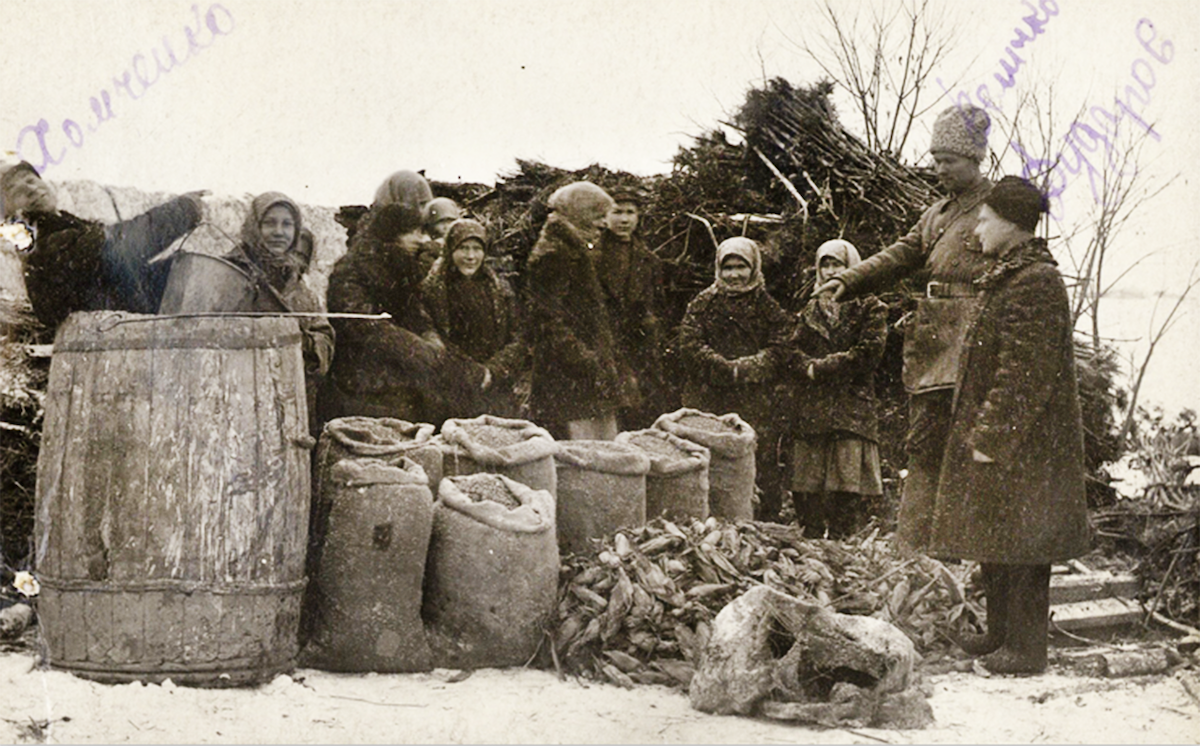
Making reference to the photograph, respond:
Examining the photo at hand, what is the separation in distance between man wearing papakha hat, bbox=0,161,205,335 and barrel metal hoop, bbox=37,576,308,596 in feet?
3.13

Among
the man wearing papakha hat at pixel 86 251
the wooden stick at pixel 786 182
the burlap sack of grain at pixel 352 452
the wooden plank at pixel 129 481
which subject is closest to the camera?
the wooden plank at pixel 129 481

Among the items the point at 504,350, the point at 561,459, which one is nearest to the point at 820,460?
the point at 561,459

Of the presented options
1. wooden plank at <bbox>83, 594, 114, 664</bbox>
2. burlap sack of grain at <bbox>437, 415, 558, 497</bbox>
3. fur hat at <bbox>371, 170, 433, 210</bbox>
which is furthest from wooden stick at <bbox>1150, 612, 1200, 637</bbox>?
wooden plank at <bbox>83, 594, 114, 664</bbox>

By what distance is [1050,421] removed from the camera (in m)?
4.14

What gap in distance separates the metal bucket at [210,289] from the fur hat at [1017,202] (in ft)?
8.85

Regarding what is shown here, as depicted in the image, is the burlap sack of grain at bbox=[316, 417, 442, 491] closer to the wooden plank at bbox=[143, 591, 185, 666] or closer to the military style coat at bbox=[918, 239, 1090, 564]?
the wooden plank at bbox=[143, 591, 185, 666]

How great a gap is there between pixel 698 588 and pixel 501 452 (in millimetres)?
894

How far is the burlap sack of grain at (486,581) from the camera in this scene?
13.3ft

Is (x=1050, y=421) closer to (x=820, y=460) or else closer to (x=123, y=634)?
(x=820, y=460)

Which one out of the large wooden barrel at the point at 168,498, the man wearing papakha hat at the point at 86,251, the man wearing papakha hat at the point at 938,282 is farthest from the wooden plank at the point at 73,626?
the man wearing papakha hat at the point at 938,282

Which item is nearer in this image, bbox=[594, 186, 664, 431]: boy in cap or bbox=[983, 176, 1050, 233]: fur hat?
bbox=[983, 176, 1050, 233]: fur hat

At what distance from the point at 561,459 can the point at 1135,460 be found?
2.22 m

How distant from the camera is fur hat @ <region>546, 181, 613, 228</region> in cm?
455

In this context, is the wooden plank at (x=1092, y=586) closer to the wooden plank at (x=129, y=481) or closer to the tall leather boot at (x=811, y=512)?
the tall leather boot at (x=811, y=512)
